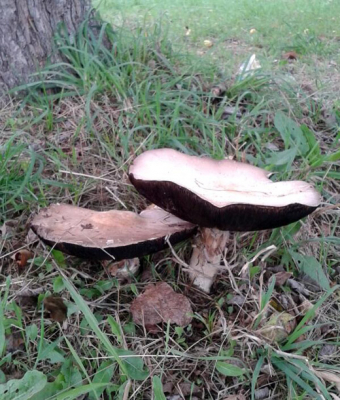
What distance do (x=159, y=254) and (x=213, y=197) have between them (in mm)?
518

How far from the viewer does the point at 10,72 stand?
270 centimetres

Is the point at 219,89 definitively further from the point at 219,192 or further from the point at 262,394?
the point at 262,394

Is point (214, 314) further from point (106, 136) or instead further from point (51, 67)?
point (51, 67)

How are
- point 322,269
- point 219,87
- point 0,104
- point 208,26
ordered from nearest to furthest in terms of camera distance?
point 322,269 < point 0,104 < point 219,87 < point 208,26

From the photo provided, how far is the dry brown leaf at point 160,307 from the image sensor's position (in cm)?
173

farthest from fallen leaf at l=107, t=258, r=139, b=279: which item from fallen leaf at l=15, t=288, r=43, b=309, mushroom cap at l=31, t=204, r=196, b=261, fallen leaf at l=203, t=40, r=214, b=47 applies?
fallen leaf at l=203, t=40, r=214, b=47

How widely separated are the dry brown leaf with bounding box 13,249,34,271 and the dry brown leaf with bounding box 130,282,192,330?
21.2 inches

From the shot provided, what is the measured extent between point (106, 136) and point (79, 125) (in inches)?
6.7

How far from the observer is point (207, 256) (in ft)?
6.01

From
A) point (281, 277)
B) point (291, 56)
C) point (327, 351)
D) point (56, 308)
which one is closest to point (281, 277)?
point (281, 277)

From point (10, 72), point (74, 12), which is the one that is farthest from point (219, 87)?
point (10, 72)

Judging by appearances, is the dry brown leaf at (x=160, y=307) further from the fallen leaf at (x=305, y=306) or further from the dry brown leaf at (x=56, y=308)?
the fallen leaf at (x=305, y=306)

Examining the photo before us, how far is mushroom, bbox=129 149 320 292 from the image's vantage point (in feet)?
4.79

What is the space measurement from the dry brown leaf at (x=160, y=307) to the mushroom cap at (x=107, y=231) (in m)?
0.20
